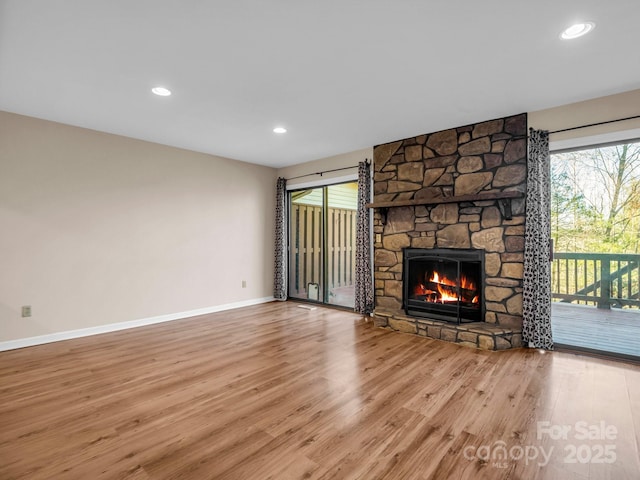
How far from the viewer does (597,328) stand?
137 inches

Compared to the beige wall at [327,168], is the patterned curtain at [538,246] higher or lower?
lower

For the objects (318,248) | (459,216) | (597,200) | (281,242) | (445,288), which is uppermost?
(597,200)

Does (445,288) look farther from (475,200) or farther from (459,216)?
(475,200)

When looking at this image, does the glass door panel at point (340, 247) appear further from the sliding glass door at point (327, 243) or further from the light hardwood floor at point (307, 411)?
the light hardwood floor at point (307, 411)

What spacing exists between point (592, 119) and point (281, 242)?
15.6ft

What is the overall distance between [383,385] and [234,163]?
14.8 feet

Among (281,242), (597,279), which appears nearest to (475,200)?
(597,279)

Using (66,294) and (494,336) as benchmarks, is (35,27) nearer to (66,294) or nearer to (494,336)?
(66,294)

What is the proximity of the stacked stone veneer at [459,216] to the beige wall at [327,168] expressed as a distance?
383mm

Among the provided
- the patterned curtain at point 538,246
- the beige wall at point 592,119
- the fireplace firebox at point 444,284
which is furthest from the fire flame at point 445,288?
the beige wall at point 592,119

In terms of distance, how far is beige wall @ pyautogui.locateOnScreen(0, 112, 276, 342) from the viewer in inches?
141

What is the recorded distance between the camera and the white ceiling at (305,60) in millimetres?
2000

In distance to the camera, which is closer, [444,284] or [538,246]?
[538,246]

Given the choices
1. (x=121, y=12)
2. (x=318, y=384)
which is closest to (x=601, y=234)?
(x=318, y=384)
